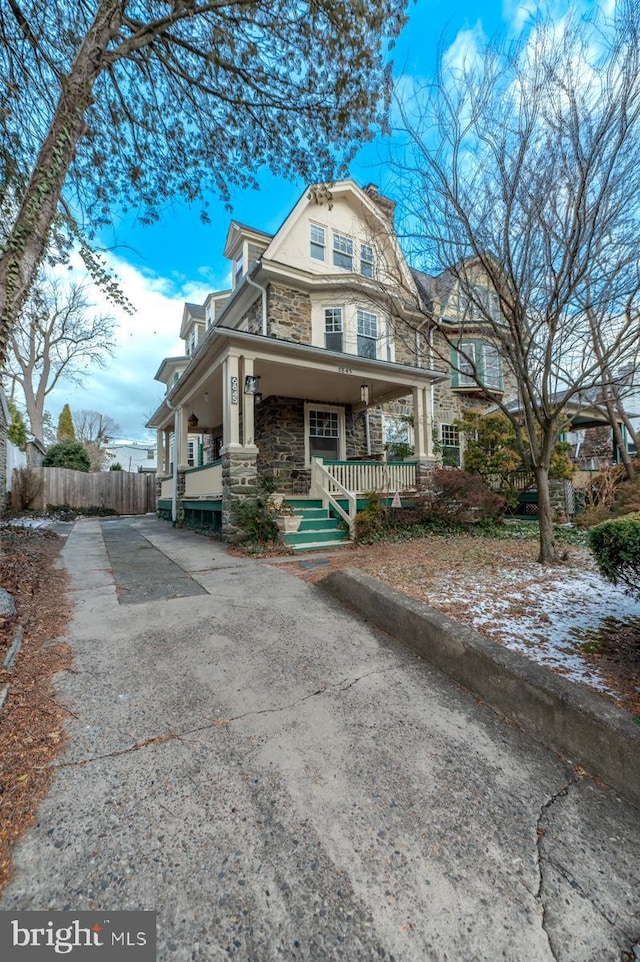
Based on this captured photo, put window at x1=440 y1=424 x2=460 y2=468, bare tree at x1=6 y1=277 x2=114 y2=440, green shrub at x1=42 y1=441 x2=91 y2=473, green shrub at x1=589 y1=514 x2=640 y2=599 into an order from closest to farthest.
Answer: green shrub at x1=589 y1=514 x2=640 y2=599 < window at x1=440 y1=424 x2=460 y2=468 < green shrub at x1=42 y1=441 x2=91 y2=473 < bare tree at x1=6 y1=277 x2=114 y2=440

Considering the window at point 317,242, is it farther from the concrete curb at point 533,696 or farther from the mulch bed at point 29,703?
the concrete curb at point 533,696

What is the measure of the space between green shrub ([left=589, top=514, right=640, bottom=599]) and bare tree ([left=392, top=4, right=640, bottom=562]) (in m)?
2.98

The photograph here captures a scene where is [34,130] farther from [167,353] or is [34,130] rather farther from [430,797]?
[167,353]

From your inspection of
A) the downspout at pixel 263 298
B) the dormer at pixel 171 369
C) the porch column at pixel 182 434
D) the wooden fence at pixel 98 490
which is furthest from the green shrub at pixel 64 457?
the downspout at pixel 263 298

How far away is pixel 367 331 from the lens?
11070mm

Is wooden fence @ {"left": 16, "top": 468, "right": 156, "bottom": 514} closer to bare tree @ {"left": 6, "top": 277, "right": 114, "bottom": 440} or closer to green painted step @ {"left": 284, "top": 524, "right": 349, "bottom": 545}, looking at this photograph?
bare tree @ {"left": 6, "top": 277, "right": 114, "bottom": 440}

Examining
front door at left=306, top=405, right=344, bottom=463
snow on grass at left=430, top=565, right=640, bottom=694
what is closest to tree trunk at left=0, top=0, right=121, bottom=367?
snow on grass at left=430, top=565, right=640, bottom=694

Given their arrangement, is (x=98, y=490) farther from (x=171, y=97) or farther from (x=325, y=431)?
(x=171, y=97)

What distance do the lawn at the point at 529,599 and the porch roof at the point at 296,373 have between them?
402cm

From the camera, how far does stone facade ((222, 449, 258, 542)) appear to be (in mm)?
7094

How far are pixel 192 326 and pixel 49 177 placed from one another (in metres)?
13.3

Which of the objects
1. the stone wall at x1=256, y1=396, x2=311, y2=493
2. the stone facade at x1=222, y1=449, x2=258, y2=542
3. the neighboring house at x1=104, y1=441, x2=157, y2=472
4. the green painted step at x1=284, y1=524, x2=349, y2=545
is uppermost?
A: the neighboring house at x1=104, y1=441, x2=157, y2=472

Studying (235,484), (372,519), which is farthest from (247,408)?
(372,519)

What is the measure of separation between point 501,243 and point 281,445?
6680mm
